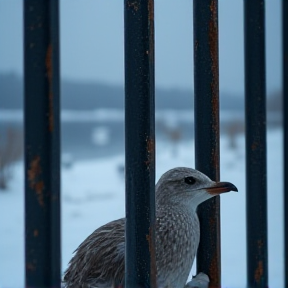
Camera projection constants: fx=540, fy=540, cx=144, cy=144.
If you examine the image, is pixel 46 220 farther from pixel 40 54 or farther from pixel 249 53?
pixel 249 53

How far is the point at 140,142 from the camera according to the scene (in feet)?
3.29

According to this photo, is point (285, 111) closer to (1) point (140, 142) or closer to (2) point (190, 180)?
(2) point (190, 180)

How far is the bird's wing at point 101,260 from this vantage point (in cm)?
151

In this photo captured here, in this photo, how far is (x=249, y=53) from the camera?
1.28 metres

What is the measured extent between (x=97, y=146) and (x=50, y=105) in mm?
12267

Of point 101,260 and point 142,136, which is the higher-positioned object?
point 142,136

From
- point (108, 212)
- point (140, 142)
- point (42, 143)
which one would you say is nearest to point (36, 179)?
point (42, 143)

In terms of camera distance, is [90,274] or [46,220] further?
[90,274]

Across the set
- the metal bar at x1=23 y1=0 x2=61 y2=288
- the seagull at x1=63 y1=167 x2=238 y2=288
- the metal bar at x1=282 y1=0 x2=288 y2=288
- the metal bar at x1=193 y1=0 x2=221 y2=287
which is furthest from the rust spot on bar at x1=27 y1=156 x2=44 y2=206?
the metal bar at x1=282 y1=0 x2=288 y2=288

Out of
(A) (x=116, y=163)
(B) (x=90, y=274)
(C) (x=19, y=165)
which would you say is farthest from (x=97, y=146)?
(B) (x=90, y=274)

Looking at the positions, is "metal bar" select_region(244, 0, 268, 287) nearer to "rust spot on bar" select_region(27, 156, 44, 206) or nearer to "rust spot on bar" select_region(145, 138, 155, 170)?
"rust spot on bar" select_region(145, 138, 155, 170)

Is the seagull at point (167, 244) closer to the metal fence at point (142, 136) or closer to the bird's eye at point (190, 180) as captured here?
the bird's eye at point (190, 180)

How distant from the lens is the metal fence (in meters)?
0.83

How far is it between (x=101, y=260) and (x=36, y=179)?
78 cm
